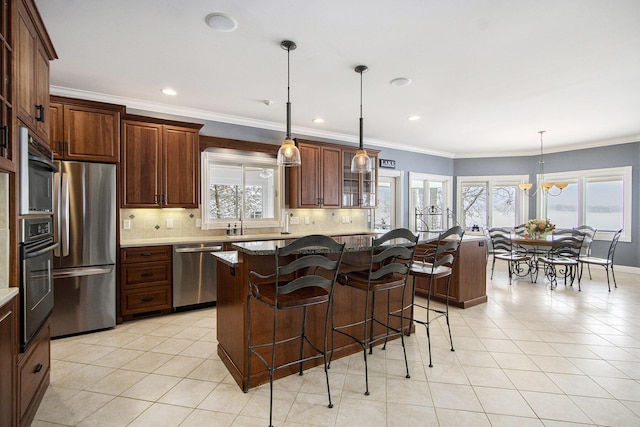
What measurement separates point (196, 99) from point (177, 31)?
1.64 m

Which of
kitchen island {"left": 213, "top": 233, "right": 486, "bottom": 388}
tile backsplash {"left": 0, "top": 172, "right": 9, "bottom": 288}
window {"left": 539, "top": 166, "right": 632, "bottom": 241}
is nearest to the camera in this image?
tile backsplash {"left": 0, "top": 172, "right": 9, "bottom": 288}

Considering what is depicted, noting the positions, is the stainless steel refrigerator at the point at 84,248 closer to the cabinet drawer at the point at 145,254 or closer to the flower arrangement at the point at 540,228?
the cabinet drawer at the point at 145,254

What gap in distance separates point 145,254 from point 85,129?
144 cm

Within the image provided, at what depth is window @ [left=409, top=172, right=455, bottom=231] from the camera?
23.7 feet

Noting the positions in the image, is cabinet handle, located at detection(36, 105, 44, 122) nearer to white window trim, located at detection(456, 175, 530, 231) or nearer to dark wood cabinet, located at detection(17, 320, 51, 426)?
dark wood cabinet, located at detection(17, 320, 51, 426)

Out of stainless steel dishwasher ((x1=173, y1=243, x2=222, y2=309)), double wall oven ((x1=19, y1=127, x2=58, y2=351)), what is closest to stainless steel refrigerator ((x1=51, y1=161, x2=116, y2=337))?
stainless steel dishwasher ((x1=173, y1=243, x2=222, y2=309))

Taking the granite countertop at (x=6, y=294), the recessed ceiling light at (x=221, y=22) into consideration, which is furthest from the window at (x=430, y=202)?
the granite countertop at (x=6, y=294)

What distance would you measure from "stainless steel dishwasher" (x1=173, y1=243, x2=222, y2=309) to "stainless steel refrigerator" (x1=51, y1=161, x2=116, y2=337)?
2.12 ft

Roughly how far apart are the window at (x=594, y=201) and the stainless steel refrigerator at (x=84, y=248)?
8488 millimetres

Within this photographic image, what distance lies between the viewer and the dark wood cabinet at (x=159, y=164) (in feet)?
12.4

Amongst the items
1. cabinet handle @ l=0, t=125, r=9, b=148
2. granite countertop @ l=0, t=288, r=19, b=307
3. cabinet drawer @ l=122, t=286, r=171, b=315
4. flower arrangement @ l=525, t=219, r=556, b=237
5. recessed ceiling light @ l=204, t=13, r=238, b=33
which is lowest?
cabinet drawer @ l=122, t=286, r=171, b=315

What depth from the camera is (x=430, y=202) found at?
300 inches

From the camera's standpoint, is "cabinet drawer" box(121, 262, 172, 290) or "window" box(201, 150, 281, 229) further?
"window" box(201, 150, 281, 229)

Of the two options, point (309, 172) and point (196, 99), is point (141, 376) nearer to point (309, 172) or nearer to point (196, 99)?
point (196, 99)
